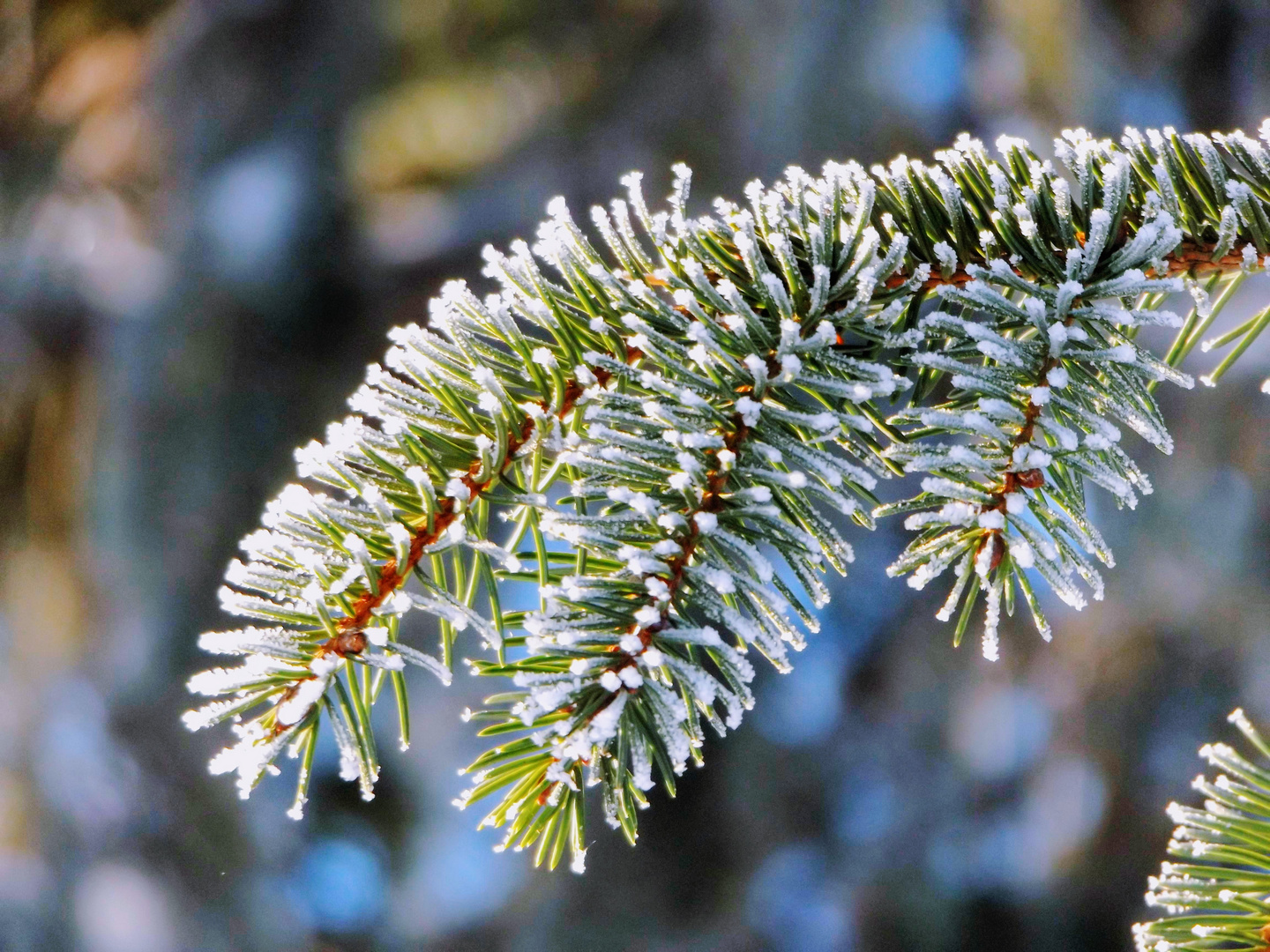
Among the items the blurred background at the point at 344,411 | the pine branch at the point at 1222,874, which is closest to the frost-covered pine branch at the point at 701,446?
the pine branch at the point at 1222,874

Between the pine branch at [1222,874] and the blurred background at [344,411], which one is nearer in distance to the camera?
the pine branch at [1222,874]

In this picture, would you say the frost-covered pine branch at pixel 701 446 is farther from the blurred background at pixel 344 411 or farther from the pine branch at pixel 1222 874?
the blurred background at pixel 344 411

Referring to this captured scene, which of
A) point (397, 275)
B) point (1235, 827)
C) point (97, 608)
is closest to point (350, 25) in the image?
point (397, 275)

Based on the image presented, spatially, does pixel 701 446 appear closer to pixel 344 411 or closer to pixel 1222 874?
pixel 1222 874

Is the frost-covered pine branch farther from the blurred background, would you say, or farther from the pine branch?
the blurred background

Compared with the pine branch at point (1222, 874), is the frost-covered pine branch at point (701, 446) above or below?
above
